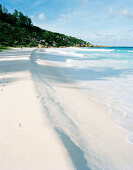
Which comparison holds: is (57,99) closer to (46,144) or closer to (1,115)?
(1,115)

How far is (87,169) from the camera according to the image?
59.7 inches

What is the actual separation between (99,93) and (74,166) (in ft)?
11.2

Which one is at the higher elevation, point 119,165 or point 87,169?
point 87,169

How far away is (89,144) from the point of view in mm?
2033

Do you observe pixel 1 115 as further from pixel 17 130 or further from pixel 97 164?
pixel 97 164

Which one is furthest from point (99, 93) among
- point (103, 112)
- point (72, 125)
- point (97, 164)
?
point (97, 164)

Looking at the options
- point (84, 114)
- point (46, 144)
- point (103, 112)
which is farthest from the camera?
point (103, 112)

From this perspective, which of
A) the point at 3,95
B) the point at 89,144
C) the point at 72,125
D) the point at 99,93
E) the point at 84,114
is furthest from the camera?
the point at 99,93

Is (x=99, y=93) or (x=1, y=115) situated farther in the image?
(x=99, y=93)

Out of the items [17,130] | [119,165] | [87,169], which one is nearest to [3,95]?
[17,130]

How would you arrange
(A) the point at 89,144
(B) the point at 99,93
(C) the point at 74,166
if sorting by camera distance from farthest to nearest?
(B) the point at 99,93 < (A) the point at 89,144 < (C) the point at 74,166

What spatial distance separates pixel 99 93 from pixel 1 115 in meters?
3.26

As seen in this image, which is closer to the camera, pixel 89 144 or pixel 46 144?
pixel 46 144

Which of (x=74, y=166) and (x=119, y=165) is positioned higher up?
(x=74, y=166)
